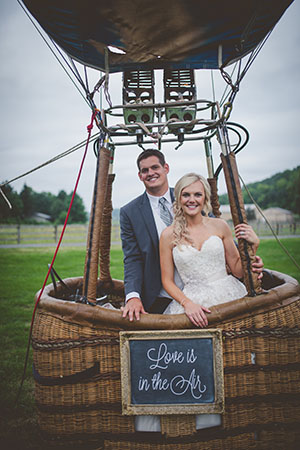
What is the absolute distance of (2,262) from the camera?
8719 millimetres

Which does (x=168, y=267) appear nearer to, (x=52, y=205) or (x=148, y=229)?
(x=148, y=229)

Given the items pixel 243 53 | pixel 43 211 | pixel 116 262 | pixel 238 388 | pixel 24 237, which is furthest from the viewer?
pixel 43 211

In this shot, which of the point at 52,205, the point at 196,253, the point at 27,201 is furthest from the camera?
the point at 52,205

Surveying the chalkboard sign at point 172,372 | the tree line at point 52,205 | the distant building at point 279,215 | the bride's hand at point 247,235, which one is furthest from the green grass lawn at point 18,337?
the tree line at point 52,205

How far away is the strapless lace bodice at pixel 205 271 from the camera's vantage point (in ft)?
6.19

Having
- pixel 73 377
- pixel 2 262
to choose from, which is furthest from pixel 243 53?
pixel 2 262

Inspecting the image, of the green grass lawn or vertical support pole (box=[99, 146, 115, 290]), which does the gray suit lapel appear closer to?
vertical support pole (box=[99, 146, 115, 290])

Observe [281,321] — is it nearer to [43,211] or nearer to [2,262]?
[2,262]

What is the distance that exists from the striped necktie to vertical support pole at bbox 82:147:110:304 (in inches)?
27.1

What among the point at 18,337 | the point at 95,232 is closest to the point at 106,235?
the point at 95,232

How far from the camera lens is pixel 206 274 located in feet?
6.32

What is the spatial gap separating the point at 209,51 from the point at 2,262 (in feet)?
28.1

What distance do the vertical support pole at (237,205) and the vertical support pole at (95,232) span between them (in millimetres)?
684

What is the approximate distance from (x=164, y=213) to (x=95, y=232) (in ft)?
2.55
